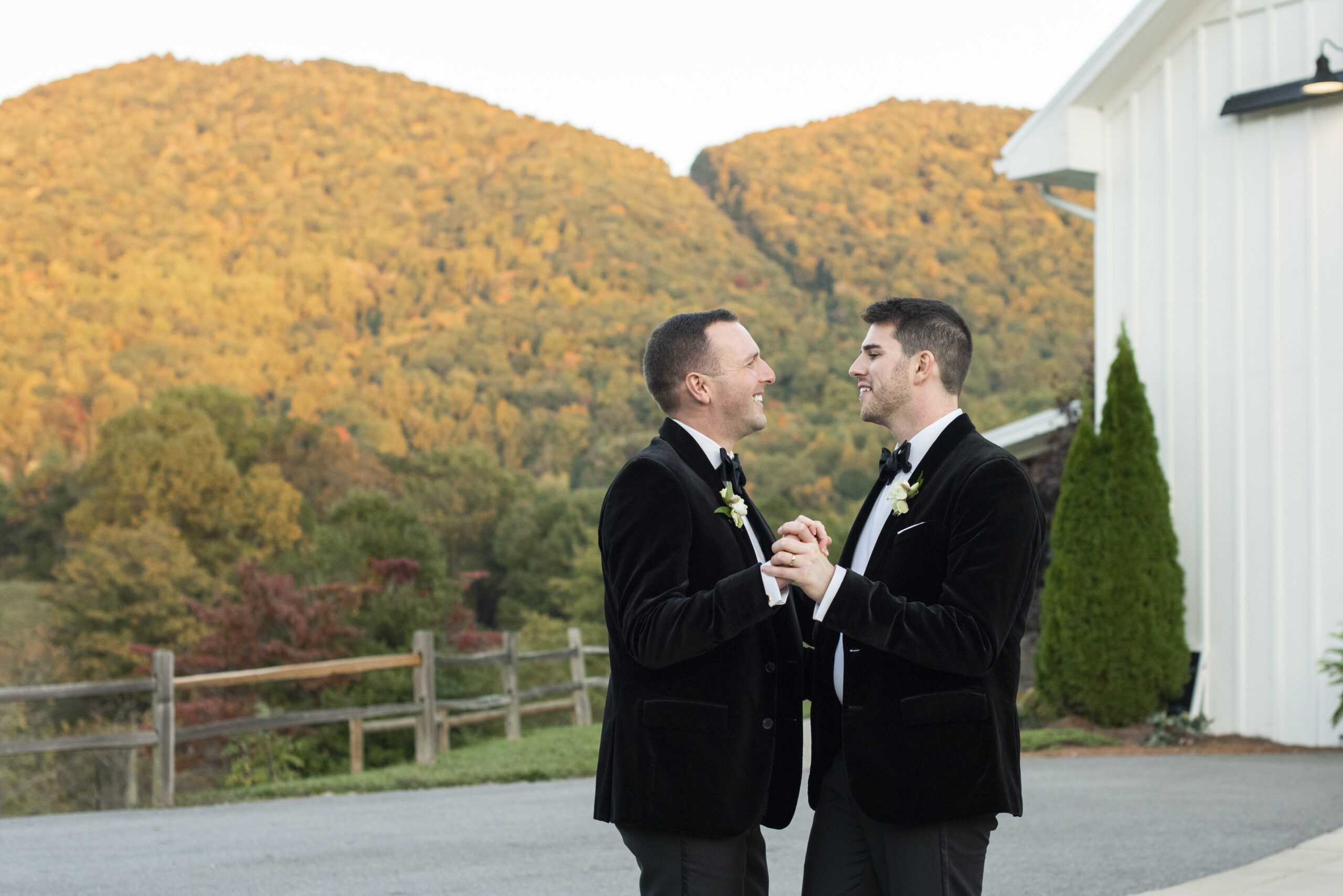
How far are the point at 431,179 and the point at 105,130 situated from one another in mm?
22409

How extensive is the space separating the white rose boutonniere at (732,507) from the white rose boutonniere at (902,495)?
33 cm

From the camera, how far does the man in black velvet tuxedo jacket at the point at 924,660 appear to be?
256 cm

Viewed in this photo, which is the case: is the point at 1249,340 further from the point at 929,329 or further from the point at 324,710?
the point at 324,710

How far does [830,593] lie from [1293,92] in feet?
30.4

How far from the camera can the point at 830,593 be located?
102 inches

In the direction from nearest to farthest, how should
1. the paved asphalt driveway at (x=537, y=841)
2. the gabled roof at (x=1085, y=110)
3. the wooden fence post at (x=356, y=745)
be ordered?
the paved asphalt driveway at (x=537, y=841) < the gabled roof at (x=1085, y=110) < the wooden fence post at (x=356, y=745)

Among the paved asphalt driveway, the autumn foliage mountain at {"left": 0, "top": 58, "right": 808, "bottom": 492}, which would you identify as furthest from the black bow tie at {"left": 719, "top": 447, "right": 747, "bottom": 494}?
the autumn foliage mountain at {"left": 0, "top": 58, "right": 808, "bottom": 492}

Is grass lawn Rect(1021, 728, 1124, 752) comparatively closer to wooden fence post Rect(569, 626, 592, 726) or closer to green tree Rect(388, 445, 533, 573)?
wooden fence post Rect(569, 626, 592, 726)

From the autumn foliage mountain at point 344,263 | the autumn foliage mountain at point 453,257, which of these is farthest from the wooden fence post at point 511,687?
the autumn foliage mountain at point 344,263

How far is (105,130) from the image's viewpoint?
292 feet

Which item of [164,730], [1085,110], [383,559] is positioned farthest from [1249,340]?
[383,559]

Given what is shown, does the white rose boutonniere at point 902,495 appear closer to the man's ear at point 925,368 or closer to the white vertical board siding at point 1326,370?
the man's ear at point 925,368

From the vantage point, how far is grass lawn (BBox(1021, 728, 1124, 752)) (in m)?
10.1

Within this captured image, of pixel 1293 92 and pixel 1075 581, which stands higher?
pixel 1293 92
